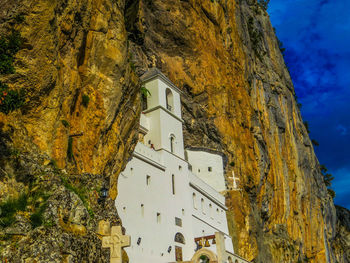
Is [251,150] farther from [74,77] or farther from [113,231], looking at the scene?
[113,231]

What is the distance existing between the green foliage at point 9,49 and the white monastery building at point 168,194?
10.4 meters

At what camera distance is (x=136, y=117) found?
2480 cm

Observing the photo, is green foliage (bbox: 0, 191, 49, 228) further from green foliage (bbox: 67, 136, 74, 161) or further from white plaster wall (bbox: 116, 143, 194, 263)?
white plaster wall (bbox: 116, 143, 194, 263)

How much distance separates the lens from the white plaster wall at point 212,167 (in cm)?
3812

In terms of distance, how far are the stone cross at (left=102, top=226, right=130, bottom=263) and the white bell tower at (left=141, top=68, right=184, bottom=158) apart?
1664 cm

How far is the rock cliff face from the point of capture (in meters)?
14.4

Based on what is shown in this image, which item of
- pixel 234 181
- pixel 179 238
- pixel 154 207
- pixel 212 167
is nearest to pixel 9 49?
pixel 154 207

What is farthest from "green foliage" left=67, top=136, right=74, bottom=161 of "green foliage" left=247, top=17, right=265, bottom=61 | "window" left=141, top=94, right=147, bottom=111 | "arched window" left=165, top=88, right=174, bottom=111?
"green foliage" left=247, top=17, right=265, bottom=61

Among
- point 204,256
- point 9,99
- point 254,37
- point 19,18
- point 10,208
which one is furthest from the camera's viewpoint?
point 254,37

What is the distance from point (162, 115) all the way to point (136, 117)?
817 centimetres

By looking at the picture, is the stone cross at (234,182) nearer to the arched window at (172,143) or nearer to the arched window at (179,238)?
the arched window at (172,143)

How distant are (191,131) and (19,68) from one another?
2346 centimetres

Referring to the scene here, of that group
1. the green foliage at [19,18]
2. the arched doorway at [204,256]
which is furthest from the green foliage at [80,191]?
the arched doorway at [204,256]

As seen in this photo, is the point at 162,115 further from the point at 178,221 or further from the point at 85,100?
the point at 85,100
